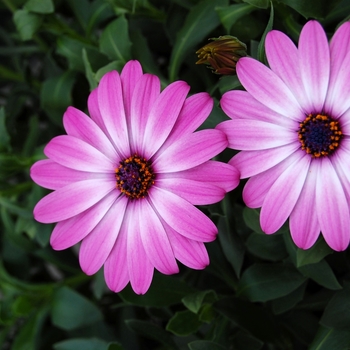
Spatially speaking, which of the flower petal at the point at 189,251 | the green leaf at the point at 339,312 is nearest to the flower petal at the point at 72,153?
the flower petal at the point at 189,251

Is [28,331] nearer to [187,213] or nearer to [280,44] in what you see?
[187,213]

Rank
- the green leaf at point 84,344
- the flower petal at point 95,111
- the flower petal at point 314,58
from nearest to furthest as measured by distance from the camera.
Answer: the flower petal at point 314,58
the flower petal at point 95,111
the green leaf at point 84,344

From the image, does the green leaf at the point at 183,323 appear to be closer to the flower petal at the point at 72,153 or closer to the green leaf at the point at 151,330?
the green leaf at the point at 151,330

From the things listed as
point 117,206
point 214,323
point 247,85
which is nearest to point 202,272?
point 214,323

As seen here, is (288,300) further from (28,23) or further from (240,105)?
(28,23)

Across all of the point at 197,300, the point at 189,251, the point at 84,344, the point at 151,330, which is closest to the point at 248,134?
the point at 189,251

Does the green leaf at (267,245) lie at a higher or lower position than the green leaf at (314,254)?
higher

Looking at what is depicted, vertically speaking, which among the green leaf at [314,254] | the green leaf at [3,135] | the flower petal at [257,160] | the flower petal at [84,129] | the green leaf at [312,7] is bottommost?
the green leaf at [314,254]
